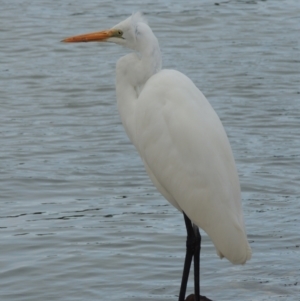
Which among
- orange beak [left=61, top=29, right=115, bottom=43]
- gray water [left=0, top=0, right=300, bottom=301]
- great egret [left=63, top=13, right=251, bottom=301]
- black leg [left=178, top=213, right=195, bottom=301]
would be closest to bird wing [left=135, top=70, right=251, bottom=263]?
great egret [left=63, top=13, right=251, bottom=301]

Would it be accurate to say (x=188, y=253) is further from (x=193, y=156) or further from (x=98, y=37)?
(x=98, y=37)

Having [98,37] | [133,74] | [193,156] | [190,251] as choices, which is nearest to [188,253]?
[190,251]

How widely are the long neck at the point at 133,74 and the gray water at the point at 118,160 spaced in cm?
106

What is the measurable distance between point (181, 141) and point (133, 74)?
482 mm

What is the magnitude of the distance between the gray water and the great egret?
31.2 inches

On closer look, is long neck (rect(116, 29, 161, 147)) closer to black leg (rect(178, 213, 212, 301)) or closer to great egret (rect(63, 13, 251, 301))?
great egret (rect(63, 13, 251, 301))

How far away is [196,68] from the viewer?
10469mm

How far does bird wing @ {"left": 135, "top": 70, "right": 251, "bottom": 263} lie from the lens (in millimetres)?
4367

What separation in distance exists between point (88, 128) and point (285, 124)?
1813 millimetres

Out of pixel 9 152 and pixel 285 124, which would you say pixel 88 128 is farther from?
pixel 285 124

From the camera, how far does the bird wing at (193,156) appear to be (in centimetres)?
437

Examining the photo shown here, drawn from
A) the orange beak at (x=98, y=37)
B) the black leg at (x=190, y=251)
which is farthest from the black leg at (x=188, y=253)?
the orange beak at (x=98, y=37)

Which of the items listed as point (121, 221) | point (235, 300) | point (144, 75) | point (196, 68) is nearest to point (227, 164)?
point (144, 75)

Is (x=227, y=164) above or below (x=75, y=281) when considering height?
above
